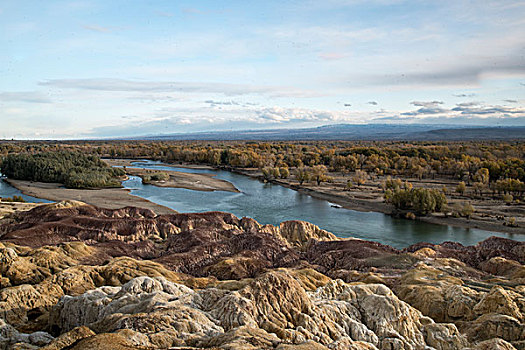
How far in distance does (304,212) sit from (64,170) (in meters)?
59.2

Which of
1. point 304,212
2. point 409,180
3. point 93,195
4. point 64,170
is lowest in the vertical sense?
point 304,212

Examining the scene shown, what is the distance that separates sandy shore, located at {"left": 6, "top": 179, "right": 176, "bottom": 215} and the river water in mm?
3053

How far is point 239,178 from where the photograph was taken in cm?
10669

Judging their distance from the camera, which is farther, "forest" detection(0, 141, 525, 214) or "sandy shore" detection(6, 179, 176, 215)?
"forest" detection(0, 141, 525, 214)

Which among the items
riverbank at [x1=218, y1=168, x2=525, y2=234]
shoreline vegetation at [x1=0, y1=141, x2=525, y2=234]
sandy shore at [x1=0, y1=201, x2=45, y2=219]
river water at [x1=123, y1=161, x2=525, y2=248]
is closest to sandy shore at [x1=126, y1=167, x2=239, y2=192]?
shoreline vegetation at [x1=0, y1=141, x2=525, y2=234]

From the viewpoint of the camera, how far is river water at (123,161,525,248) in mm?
51147

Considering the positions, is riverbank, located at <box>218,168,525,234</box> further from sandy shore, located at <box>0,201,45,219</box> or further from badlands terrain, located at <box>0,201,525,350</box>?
sandy shore, located at <box>0,201,45,219</box>

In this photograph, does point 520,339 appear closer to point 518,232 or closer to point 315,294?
point 315,294

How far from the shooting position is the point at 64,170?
3553 inches

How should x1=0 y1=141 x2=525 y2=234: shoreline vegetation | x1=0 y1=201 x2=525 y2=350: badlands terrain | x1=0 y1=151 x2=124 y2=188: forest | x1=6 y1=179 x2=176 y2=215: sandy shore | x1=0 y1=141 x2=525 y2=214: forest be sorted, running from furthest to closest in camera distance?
x1=0 y1=151 x2=124 y2=188: forest, x1=0 y1=141 x2=525 y2=214: forest, x1=6 y1=179 x2=176 y2=215: sandy shore, x1=0 y1=141 x2=525 y2=234: shoreline vegetation, x1=0 y1=201 x2=525 y2=350: badlands terrain

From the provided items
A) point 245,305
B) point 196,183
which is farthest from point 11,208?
point 245,305

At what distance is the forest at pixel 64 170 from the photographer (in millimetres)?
83644

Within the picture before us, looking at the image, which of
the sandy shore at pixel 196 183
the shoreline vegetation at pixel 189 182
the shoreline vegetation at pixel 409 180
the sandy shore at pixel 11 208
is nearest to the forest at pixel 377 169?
the shoreline vegetation at pixel 409 180

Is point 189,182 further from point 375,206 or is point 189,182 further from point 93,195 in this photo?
point 375,206
